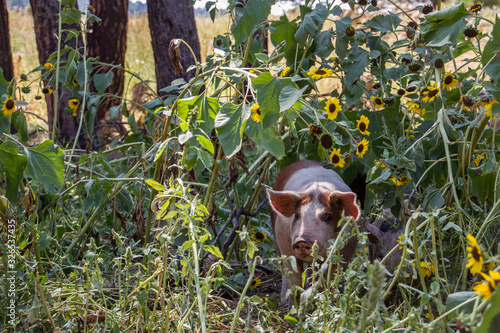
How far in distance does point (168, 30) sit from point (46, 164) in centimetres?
298

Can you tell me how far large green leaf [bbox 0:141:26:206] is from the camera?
5.85 feet

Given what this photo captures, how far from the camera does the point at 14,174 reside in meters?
1.79

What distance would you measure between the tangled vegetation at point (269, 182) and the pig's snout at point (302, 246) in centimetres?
7

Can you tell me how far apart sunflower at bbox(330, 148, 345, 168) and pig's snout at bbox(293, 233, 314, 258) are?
0.56 meters

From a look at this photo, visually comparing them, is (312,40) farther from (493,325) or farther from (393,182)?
(493,325)

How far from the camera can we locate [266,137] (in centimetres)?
188

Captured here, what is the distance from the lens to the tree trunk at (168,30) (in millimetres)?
4523

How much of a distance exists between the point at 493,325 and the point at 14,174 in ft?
5.07

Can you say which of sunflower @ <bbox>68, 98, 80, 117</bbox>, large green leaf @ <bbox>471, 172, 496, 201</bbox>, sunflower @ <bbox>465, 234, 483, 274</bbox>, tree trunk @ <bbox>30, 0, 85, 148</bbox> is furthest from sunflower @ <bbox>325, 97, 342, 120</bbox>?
tree trunk @ <bbox>30, 0, 85, 148</bbox>

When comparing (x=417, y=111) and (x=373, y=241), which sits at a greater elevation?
(x=417, y=111)

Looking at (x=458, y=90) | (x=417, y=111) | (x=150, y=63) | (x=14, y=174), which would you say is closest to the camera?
(x=14, y=174)

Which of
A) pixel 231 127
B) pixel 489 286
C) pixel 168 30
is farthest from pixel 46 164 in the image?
pixel 168 30

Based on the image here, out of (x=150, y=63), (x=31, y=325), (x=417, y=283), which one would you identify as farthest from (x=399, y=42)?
(x=150, y=63)

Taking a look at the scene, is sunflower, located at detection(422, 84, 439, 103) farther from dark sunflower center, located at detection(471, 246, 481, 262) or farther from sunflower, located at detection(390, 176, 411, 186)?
dark sunflower center, located at detection(471, 246, 481, 262)
